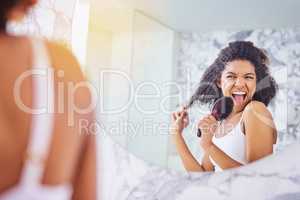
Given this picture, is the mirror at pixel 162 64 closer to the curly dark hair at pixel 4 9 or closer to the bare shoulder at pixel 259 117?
the bare shoulder at pixel 259 117

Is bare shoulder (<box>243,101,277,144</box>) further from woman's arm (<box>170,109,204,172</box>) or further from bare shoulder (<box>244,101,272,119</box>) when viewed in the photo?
woman's arm (<box>170,109,204,172</box>)

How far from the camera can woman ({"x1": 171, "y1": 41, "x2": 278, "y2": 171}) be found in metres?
0.94

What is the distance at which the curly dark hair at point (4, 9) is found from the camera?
3.49ft

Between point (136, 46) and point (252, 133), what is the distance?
0.34 m

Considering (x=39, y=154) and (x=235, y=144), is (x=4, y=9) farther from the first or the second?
(x=235, y=144)

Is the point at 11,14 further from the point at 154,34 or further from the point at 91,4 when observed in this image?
the point at 154,34

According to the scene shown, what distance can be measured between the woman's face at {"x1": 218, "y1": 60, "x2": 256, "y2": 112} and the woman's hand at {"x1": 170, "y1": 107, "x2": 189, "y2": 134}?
0.10 metres

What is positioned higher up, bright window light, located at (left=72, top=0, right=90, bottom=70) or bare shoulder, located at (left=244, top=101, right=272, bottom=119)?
bright window light, located at (left=72, top=0, right=90, bottom=70)

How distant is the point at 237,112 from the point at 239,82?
7 cm

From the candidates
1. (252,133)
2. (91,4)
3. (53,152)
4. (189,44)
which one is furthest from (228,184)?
(91,4)

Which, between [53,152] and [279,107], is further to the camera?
[53,152]

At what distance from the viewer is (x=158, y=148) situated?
1.00 metres

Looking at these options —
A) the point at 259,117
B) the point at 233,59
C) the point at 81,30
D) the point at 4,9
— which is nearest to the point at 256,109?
the point at 259,117

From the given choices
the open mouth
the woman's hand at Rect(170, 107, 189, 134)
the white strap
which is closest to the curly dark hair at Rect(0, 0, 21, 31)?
the white strap
